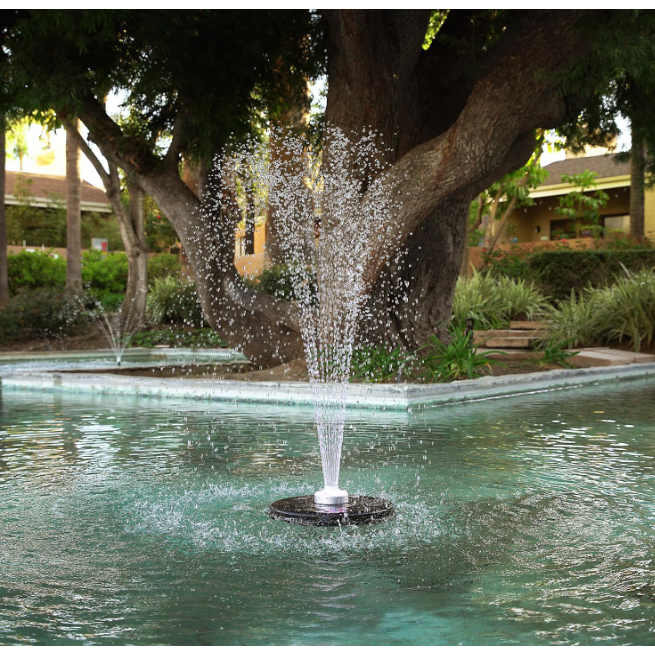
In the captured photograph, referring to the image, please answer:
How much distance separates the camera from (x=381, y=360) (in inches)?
460

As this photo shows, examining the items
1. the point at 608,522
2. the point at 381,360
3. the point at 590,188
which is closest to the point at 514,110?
the point at 381,360

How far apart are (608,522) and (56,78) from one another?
28.7 ft

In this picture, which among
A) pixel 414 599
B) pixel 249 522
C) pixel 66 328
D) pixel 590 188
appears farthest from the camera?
pixel 590 188

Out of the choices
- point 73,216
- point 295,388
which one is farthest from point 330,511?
point 73,216

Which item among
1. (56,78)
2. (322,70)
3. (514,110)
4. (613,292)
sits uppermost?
(322,70)

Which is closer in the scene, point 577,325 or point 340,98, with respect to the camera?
point 340,98

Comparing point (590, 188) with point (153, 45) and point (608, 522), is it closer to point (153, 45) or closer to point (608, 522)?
point (153, 45)

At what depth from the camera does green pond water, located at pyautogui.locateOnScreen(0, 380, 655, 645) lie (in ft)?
10.8

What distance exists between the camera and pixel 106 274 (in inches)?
1073

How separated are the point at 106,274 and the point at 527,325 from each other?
46.8ft

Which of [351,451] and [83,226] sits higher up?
[83,226]

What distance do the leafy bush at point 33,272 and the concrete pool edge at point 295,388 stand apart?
1347cm

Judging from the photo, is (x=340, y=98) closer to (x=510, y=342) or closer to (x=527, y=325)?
(x=510, y=342)

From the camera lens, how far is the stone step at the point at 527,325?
17.8 metres
